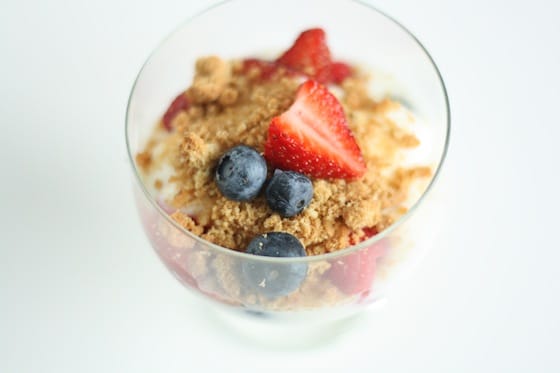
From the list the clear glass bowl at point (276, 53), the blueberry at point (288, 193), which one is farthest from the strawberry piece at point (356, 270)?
the blueberry at point (288, 193)

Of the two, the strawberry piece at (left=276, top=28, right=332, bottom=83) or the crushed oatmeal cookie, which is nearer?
the crushed oatmeal cookie

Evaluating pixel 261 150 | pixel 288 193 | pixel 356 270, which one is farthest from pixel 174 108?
pixel 356 270

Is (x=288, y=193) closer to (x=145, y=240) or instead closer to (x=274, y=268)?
(x=274, y=268)

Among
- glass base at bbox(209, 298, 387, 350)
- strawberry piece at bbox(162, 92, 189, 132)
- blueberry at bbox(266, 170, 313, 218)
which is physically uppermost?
strawberry piece at bbox(162, 92, 189, 132)

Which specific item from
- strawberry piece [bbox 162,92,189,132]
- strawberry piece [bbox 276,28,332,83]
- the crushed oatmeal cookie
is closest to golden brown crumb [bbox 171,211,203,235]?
the crushed oatmeal cookie

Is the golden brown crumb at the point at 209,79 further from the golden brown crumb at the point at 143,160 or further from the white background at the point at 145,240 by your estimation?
the white background at the point at 145,240

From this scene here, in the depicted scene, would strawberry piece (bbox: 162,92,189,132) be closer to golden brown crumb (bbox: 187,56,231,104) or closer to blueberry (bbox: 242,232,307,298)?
golden brown crumb (bbox: 187,56,231,104)
